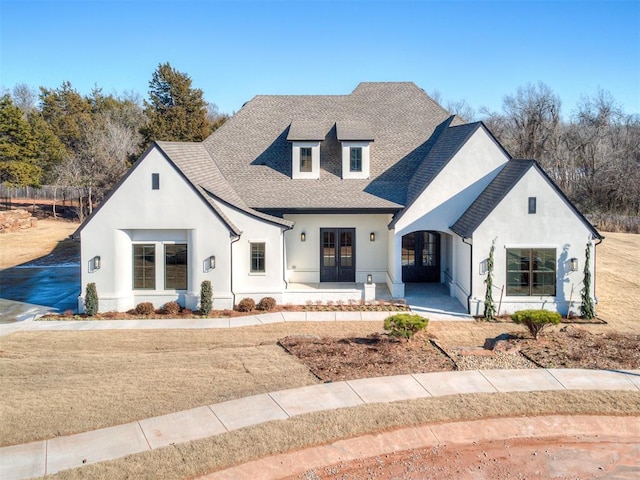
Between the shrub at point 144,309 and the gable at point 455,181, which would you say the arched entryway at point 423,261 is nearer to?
the gable at point 455,181

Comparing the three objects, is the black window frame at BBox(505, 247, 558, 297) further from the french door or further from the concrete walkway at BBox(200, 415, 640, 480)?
the concrete walkway at BBox(200, 415, 640, 480)

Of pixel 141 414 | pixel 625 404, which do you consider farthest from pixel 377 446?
pixel 625 404

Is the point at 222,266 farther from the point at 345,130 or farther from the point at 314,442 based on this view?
the point at 314,442

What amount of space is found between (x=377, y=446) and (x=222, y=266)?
1235cm

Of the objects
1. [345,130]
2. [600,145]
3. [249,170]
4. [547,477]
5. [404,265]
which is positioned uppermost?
[600,145]

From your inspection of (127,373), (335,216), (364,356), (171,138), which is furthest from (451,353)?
(171,138)

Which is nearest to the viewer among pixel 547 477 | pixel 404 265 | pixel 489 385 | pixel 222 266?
pixel 547 477

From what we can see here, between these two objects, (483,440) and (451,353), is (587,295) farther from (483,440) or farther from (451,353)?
(483,440)

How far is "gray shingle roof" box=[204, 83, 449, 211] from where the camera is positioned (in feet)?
81.5

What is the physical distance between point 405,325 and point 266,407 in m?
5.70

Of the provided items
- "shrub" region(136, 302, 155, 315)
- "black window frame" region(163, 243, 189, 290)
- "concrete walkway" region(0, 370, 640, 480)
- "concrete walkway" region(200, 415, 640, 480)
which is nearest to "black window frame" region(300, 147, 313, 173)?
"black window frame" region(163, 243, 189, 290)

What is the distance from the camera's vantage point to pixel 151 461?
992cm

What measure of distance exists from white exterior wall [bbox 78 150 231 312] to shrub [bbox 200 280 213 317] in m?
0.40

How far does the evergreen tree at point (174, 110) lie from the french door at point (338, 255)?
63.5ft
